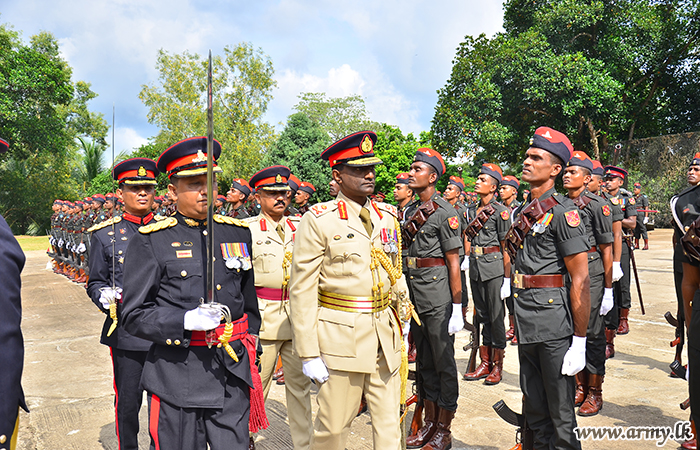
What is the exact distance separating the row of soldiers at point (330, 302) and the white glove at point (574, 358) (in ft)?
0.04

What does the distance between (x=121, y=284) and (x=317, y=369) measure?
2062mm

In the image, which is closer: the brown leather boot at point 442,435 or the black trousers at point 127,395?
the black trousers at point 127,395

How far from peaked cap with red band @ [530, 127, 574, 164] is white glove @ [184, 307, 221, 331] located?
271 centimetres

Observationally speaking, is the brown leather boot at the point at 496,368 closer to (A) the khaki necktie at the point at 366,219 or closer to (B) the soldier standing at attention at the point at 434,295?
(B) the soldier standing at attention at the point at 434,295

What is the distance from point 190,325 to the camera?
2562mm

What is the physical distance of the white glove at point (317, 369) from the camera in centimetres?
324

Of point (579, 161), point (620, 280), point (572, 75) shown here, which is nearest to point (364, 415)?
point (579, 161)

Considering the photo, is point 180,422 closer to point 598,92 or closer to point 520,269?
point 520,269

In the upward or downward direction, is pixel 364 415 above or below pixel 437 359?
below

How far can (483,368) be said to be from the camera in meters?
6.57

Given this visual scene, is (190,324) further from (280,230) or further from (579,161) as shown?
(579,161)

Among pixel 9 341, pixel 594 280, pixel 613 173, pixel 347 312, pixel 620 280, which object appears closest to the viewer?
pixel 9 341

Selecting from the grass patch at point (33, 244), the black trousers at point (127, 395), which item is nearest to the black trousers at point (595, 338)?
the black trousers at point (127, 395)

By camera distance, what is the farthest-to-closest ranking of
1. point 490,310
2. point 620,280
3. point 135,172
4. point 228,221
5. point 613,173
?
point 613,173 < point 620,280 < point 490,310 < point 135,172 < point 228,221
